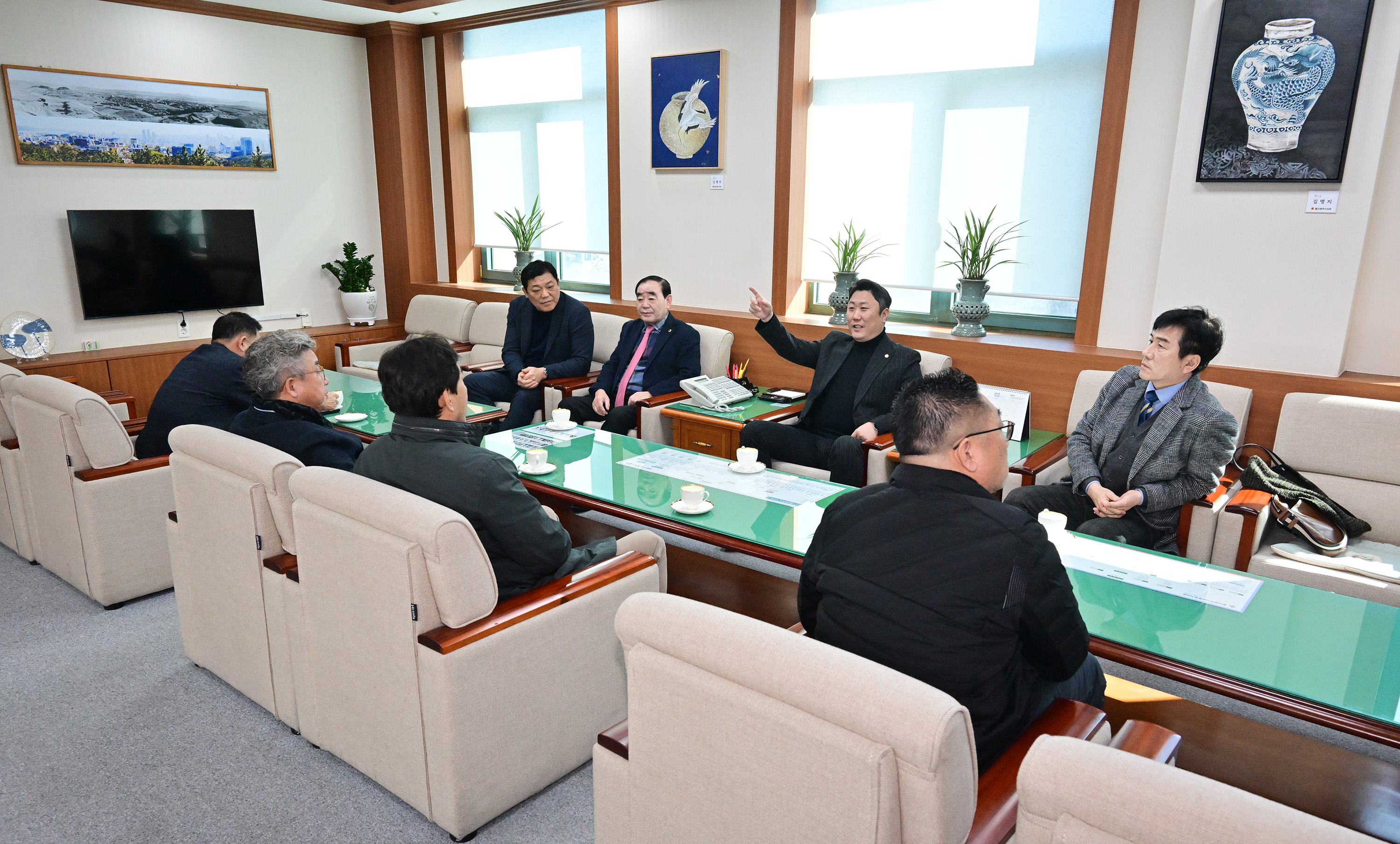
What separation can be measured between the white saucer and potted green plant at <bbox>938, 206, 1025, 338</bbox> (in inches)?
93.8

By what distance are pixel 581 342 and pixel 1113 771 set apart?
4.51 metres

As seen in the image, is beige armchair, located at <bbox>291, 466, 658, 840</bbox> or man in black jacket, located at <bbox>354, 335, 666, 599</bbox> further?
man in black jacket, located at <bbox>354, 335, 666, 599</bbox>

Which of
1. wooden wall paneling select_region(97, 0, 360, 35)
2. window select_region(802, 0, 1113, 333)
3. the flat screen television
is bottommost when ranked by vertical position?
the flat screen television

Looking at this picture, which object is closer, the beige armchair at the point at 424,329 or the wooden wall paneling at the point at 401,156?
the beige armchair at the point at 424,329

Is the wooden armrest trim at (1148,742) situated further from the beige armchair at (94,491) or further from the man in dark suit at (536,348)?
the man in dark suit at (536,348)

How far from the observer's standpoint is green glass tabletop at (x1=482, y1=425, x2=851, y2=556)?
97.9 inches

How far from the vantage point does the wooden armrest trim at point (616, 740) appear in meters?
1.65

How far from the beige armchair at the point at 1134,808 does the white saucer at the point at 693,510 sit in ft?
5.08

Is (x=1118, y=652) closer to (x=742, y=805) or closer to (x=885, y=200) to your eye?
(x=742, y=805)

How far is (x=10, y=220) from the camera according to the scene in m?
5.32

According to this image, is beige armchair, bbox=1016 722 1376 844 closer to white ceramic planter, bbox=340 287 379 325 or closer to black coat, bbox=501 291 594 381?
black coat, bbox=501 291 594 381

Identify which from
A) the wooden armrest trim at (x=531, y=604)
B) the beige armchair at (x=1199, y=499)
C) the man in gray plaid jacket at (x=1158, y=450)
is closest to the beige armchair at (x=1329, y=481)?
the beige armchair at (x=1199, y=499)

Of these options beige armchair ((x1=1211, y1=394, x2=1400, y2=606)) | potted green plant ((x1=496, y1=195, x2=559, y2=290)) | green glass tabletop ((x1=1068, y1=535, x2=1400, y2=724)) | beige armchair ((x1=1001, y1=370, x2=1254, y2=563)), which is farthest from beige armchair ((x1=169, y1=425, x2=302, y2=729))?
potted green plant ((x1=496, y1=195, x2=559, y2=290))

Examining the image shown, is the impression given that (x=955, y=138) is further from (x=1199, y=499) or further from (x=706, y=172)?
(x=1199, y=499)
